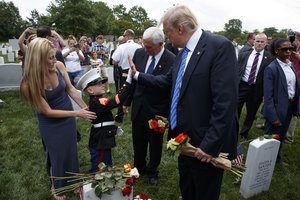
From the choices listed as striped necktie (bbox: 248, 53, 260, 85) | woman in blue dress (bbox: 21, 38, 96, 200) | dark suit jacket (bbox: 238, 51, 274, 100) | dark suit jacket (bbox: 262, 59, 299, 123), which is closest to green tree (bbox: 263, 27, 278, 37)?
dark suit jacket (bbox: 238, 51, 274, 100)

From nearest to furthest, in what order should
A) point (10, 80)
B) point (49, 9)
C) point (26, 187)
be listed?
1. point (26, 187)
2. point (10, 80)
3. point (49, 9)

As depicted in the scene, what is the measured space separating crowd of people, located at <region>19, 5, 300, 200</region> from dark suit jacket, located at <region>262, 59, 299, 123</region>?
1cm

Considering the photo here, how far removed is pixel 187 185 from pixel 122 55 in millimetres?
4844

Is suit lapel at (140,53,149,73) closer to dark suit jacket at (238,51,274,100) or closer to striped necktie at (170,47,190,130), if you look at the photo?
striped necktie at (170,47,190,130)

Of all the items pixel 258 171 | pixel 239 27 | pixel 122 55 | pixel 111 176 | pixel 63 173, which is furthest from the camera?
pixel 239 27

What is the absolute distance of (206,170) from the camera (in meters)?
2.30

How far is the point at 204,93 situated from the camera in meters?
2.08

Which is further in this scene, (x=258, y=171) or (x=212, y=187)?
(x=258, y=171)

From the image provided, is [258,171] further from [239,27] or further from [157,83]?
[239,27]

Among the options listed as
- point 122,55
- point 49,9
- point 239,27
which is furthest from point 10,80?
point 239,27

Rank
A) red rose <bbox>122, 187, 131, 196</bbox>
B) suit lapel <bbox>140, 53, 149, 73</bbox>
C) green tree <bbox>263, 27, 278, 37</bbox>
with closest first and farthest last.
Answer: red rose <bbox>122, 187, 131, 196</bbox>
suit lapel <bbox>140, 53, 149, 73</bbox>
green tree <bbox>263, 27, 278, 37</bbox>

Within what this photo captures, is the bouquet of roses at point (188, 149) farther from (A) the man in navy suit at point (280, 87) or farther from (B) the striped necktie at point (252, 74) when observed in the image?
(B) the striped necktie at point (252, 74)

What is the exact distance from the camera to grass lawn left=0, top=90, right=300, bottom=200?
3.66m

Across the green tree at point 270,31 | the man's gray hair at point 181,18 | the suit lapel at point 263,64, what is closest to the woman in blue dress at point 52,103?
the man's gray hair at point 181,18
